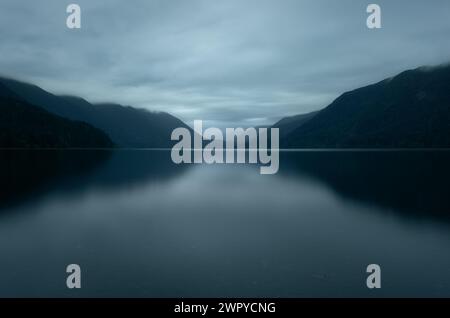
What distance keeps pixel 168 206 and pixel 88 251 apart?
55.3 ft

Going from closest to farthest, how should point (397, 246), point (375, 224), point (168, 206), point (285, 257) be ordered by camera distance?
point (285, 257) < point (397, 246) < point (375, 224) < point (168, 206)

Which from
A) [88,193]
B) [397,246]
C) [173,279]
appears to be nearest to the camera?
[173,279]

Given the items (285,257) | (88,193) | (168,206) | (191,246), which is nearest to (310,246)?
(285,257)

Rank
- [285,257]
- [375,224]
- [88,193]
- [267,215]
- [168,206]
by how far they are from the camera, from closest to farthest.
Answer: [285,257] < [375,224] < [267,215] < [168,206] < [88,193]

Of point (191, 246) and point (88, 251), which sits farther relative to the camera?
point (191, 246)

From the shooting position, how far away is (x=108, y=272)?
1659 cm

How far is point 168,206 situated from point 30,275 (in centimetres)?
2089

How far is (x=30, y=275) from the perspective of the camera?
53.2 ft

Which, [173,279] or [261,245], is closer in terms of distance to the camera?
[173,279]

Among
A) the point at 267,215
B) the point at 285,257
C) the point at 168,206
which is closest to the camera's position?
the point at 285,257
